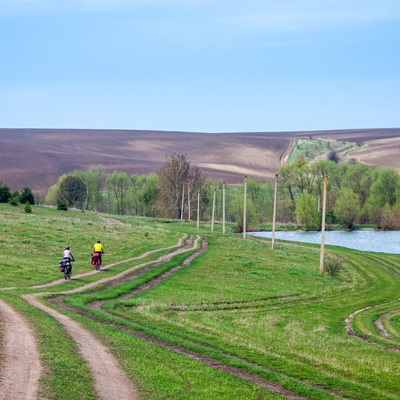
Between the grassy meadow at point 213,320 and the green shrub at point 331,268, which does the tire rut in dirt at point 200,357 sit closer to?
the grassy meadow at point 213,320

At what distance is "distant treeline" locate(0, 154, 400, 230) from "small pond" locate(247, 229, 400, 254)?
721 cm

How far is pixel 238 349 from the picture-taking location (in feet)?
78.8

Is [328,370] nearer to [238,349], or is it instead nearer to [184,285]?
[238,349]

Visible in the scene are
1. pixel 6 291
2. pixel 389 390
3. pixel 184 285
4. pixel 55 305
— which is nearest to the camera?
pixel 389 390

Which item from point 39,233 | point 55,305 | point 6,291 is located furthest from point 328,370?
point 39,233

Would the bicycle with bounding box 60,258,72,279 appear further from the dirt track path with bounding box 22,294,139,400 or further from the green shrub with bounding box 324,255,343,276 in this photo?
the green shrub with bounding box 324,255,343,276

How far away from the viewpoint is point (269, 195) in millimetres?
174375

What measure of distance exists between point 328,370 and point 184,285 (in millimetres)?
20847

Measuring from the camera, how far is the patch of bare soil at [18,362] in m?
14.8

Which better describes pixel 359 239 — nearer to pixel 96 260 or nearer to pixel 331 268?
pixel 331 268

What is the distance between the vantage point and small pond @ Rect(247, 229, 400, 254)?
103m

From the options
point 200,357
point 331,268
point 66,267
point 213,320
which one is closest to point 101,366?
point 200,357

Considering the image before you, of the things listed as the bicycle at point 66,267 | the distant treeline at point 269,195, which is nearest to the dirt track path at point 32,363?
the bicycle at point 66,267

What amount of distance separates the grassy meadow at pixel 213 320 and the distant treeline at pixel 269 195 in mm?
79273
